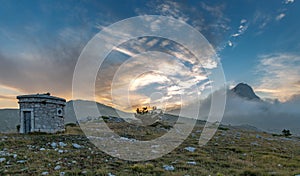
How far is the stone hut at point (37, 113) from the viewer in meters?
22.7

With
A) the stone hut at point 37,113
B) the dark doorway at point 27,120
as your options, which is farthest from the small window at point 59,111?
the dark doorway at point 27,120

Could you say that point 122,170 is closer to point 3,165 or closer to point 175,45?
point 3,165

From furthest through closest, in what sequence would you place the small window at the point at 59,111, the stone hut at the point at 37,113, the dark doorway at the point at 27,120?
the small window at the point at 59,111, the dark doorway at the point at 27,120, the stone hut at the point at 37,113

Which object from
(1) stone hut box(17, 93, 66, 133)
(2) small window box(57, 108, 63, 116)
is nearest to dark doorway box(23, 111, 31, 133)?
(1) stone hut box(17, 93, 66, 133)


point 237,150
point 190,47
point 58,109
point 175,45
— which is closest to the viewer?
point 237,150

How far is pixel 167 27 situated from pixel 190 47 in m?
3.03

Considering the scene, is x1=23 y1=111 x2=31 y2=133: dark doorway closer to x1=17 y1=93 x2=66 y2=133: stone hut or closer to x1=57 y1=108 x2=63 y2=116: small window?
x1=17 y1=93 x2=66 y2=133: stone hut

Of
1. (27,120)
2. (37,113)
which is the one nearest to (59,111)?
(37,113)

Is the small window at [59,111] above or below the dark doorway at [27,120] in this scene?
above

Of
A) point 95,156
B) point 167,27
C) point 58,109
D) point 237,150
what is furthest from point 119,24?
point 237,150

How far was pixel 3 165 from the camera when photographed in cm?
1029

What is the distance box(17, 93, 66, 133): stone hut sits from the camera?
22672 millimetres

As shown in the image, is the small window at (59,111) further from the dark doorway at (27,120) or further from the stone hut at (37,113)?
the dark doorway at (27,120)

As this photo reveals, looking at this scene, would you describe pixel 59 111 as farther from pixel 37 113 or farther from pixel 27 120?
pixel 27 120
